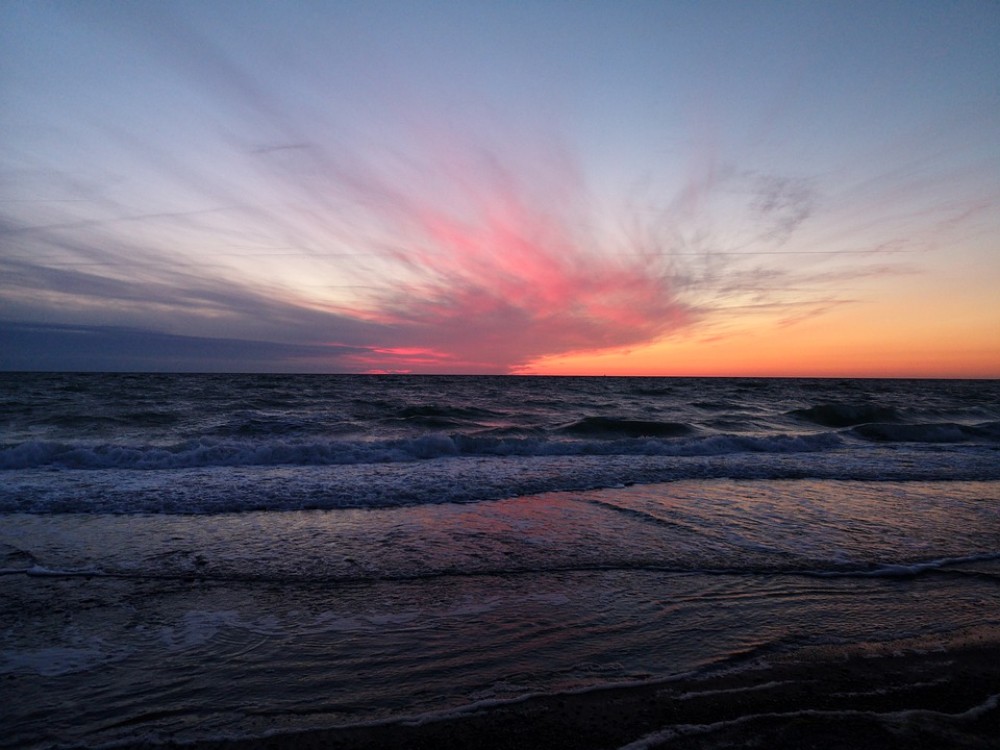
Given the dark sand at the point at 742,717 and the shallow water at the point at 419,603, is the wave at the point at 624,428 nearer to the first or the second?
the shallow water at the point at 419,603

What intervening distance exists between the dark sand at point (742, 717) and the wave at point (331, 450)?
11.1 m

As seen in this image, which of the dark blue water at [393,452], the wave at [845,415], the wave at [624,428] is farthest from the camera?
the wave at [845,415]

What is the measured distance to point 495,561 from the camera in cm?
630

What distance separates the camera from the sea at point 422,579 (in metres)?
3.66

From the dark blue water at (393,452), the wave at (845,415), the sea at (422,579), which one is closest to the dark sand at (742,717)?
the sea at (422,579)

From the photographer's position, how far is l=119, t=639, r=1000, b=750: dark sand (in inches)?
120

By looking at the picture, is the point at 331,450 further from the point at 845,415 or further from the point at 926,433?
the point at 845,415

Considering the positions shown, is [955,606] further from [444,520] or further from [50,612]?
[50,612]

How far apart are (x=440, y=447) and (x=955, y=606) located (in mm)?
12438

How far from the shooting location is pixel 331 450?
14.3 meters

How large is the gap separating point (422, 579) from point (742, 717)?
344 centimetres

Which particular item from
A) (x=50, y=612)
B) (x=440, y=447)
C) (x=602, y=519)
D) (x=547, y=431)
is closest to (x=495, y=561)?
(x=602, y=519)

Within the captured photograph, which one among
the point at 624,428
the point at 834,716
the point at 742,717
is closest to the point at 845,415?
the point at 624,428

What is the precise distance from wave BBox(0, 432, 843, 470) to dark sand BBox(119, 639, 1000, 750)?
1111cm
